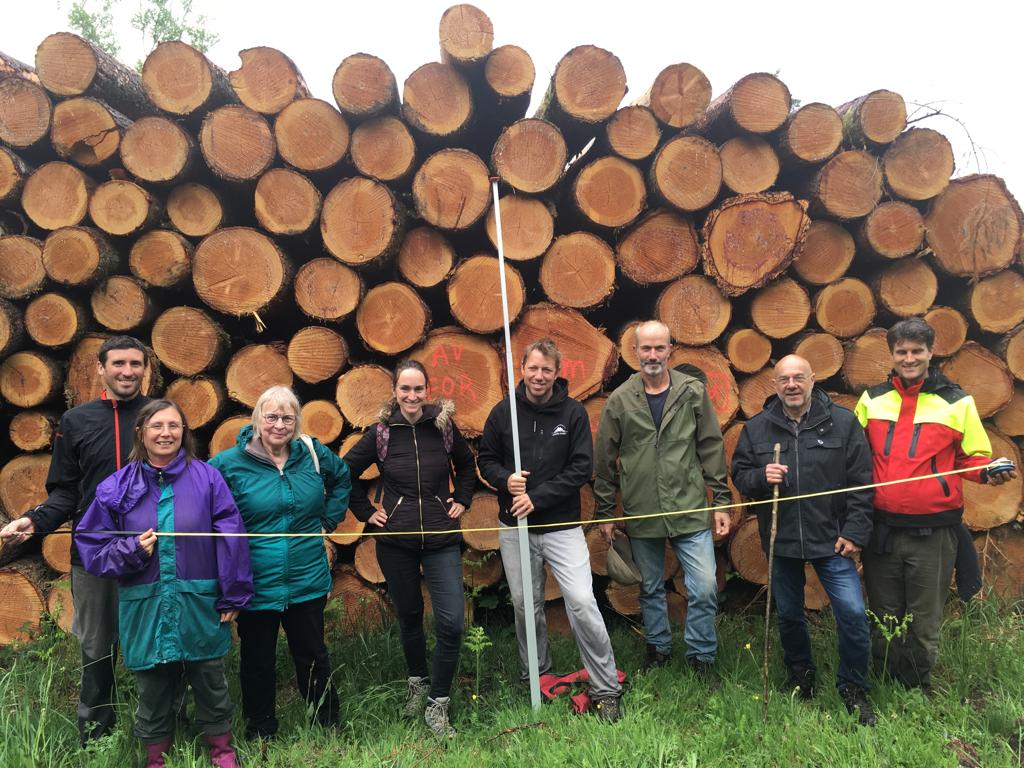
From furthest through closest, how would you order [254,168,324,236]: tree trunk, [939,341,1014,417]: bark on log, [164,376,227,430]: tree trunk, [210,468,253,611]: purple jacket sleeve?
[939,341,1014,417]: bark on log → [164,376,227,430]: tree trunk → [254,168,324,236]: tree trunk → [210,468,253,611]: purple jacket sleeve

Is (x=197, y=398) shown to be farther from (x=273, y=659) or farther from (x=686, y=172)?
(x=686, y=172)

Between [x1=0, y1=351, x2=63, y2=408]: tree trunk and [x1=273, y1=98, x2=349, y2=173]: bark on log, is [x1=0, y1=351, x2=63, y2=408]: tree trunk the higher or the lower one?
the lower one

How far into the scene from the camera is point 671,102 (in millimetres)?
3791

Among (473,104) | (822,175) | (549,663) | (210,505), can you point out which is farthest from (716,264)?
(210,505)

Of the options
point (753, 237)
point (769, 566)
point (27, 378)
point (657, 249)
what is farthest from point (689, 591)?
point (27, 378)

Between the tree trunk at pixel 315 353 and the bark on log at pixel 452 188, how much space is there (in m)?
0.95

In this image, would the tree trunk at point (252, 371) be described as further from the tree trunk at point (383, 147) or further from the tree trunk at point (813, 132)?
the tree trunk at point (813, 132)

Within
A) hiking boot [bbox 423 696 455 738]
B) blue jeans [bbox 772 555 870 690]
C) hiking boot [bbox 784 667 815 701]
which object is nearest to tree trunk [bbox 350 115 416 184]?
hiking boot [bbox 423 696 455 738]

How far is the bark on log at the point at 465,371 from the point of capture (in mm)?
3766

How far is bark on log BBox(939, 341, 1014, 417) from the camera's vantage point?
398cm

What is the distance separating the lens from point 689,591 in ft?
10.7

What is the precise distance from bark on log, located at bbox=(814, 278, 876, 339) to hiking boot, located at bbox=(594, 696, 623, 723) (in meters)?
2.72

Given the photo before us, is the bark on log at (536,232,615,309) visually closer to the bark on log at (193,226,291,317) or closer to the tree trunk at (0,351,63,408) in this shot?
the bark on log at (193,226,291,317)

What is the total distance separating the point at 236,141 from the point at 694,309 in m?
3.02
